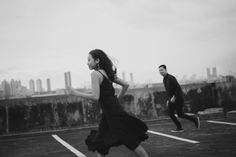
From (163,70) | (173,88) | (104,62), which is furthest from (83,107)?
(104,62)

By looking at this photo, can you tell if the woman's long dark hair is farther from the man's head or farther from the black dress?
the man's head

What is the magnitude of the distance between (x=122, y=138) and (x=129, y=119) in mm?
249

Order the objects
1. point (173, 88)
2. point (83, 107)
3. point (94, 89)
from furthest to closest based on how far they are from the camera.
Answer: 1. point (83, 107)
2. point (173, 88)
3. point (94, 89)

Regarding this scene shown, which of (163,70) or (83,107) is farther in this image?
(83,107)

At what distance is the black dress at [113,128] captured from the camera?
3697 mm

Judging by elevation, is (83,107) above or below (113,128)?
above

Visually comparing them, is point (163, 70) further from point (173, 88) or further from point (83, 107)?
point (83, 107)

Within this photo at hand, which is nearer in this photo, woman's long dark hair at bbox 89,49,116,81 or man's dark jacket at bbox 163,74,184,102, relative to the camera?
woman's long dark hair at bbox 89,49,116,81

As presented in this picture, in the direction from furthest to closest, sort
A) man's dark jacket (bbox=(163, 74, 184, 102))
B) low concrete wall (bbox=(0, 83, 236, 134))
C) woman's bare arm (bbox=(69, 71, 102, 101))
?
1. low concrete wall (bbox=(0, 83, 236, 134))
2. man's dark jacket (bbox=(163, 74, 184, 102))
3. woman's bare arm (bbox=(69, 71, 102, 101))

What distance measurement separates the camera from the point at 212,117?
10.7m

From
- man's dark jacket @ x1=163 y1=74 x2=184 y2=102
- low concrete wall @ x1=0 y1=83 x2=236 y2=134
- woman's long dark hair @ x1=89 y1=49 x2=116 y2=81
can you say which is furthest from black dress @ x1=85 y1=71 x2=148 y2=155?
low concrete wall @ x1=0 y1=83 x2=236 y2=134

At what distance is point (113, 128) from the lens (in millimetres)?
Answer: 3740

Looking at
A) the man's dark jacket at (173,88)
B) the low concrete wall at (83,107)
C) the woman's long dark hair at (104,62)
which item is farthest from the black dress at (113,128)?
the low concrete wall at (83,107)

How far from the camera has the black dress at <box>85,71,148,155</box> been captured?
3697 millimetres
